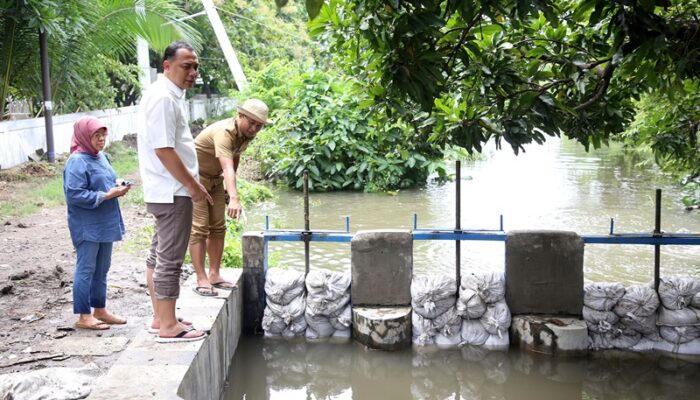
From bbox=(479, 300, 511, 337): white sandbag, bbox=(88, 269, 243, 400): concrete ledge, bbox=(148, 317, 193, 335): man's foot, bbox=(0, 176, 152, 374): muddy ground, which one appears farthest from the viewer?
bbox=(479, 300, 511, 337): white sandbag

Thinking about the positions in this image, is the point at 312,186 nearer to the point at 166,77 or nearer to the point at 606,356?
the point at 606,356

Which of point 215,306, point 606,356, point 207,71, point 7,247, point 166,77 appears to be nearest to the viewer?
point 166,77

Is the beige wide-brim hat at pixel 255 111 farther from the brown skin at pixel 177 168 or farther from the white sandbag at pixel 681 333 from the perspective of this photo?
the white sandbag at pixel 681 333

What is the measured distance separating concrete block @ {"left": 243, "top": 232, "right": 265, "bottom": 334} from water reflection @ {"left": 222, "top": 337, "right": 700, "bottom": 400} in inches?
9.3

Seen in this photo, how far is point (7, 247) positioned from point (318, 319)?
3.83 m

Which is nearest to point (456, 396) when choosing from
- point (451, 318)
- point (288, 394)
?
point (451, 318)

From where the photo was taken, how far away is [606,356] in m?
5.59

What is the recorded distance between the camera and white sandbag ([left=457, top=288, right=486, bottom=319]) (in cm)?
575

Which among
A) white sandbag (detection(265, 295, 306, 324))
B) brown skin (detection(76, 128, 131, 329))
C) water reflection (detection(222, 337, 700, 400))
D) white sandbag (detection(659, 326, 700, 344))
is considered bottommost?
water reflection (detection(222, 337, 700, 400))

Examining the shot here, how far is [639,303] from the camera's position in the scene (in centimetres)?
562

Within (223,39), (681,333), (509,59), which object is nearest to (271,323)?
(509,59)

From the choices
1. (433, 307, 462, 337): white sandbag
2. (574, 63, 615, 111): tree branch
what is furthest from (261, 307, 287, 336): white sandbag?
(574, 63, 615, 111): tree branch

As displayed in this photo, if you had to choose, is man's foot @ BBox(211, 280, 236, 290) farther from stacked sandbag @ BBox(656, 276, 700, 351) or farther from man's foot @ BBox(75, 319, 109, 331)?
stacked sandbag @ BBox(656, 276, 700, 351)

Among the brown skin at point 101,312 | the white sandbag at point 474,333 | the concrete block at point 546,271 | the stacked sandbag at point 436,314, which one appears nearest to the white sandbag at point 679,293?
the concrete block at point 546,271
